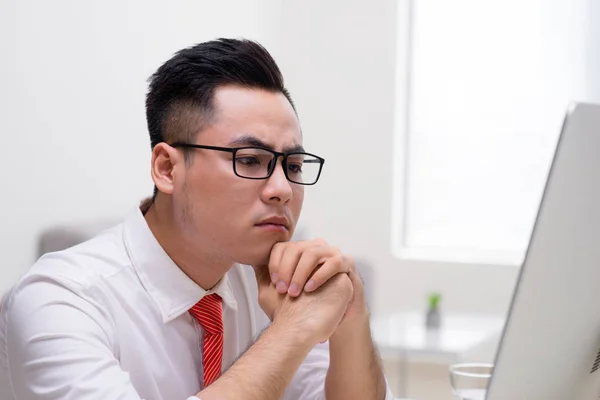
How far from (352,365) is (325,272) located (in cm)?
23

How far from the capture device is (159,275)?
4.48 feet

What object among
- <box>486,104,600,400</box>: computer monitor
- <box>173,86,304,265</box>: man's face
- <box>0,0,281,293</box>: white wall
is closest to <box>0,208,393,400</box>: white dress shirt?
<box>173,86,304,265</box>: man's face

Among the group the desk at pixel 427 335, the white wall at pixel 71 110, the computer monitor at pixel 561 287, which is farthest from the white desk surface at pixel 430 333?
the computer monitor at pixel 561 287

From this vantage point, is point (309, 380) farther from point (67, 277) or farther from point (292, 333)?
point (67, 277)

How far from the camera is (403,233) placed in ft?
13.0

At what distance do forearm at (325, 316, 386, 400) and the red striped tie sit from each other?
0.68 feet

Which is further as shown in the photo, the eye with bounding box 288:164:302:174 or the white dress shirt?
the eye with bounding box 288:164:302:174

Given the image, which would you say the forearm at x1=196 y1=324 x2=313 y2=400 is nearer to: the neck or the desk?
the neck

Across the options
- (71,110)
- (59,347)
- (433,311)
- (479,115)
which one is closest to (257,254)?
(59,347)

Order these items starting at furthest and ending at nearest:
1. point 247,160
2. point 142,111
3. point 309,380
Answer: point 142,111
point 309,380
point 247,160

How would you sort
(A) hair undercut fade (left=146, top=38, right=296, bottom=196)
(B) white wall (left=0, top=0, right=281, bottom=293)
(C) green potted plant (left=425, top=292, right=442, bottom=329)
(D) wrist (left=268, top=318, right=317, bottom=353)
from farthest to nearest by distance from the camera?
(C) green potted plant (left=425, top=292, right=442, bottom=329), (B) white wall (left=0, top=0, right=281, bottom=293), (A) hair undercut fade (left=146, top=38, right=296, bottom=196), (D) wrist (left=268, top=318, right=317, bottom=353)

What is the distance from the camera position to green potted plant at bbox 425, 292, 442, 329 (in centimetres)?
373

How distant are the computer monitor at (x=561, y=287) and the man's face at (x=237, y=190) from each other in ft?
1.64

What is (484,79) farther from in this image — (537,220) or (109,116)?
(537,220)
